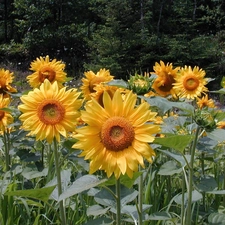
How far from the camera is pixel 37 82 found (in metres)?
2.08

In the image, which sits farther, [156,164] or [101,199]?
[156,164]

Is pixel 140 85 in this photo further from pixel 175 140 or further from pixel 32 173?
pixel 32 173

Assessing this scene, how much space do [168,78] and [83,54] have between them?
9.09 metres

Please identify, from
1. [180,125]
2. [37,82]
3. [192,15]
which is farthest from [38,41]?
[180,125]

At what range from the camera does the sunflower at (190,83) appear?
7.05ft

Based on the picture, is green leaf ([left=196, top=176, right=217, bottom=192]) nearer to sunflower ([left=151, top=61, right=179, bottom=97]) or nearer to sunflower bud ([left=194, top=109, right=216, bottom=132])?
sunflower bud ([left=194, top=109, right=216, bottom=132])

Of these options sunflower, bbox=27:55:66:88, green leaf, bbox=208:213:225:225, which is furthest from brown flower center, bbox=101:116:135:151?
sunflower, bbox=27:55:66:88

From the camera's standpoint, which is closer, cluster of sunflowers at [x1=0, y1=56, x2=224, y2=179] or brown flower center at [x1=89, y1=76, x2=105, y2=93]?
cluster of sunflowers at [x1=0, y1=56, x2=224, y2=179]

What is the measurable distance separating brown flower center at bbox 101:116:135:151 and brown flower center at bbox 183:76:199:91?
1.18 metres

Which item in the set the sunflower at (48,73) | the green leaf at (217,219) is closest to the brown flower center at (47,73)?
the sunflower at (48,73)

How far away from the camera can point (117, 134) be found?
1037 millimetres

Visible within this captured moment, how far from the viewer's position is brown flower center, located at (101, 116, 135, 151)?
1.04 metres

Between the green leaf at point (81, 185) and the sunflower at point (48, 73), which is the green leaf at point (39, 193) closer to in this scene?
the green leaf at point (81, 185)

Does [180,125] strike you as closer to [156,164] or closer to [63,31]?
[156,164]
